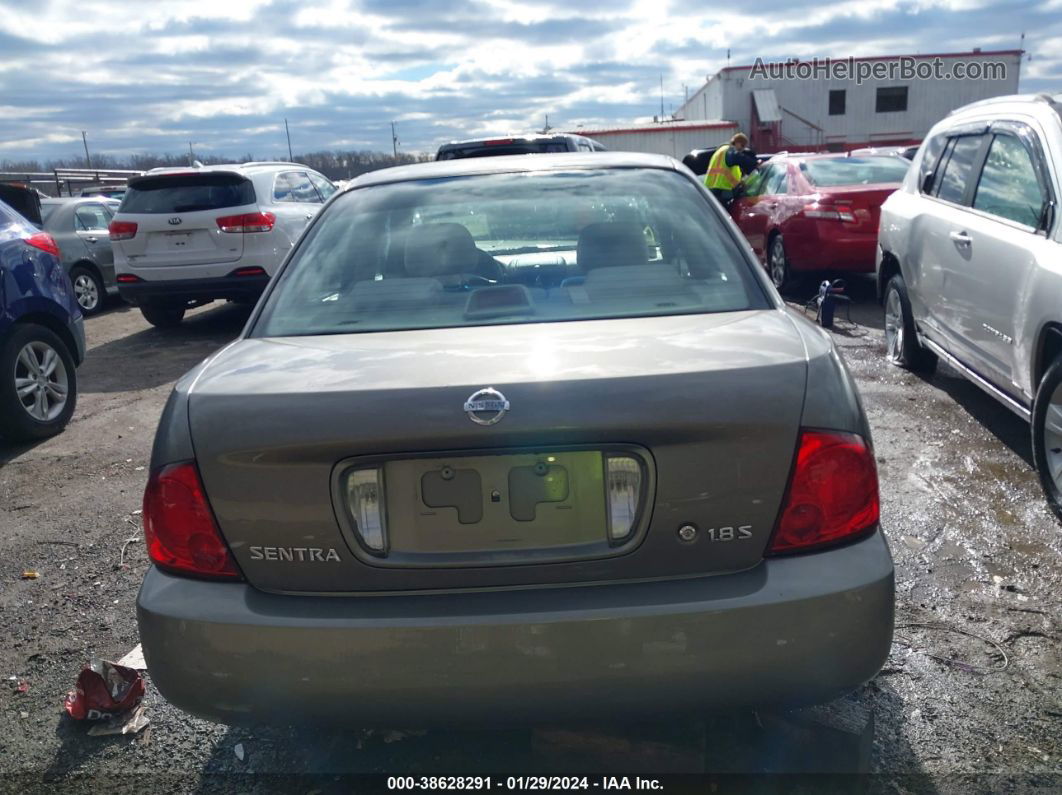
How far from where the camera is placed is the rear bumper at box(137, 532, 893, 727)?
2.11m

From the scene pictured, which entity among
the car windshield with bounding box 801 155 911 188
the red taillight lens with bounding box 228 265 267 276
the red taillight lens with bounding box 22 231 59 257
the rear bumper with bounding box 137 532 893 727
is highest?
the red taillight lens with bounding box 22 231 59 257

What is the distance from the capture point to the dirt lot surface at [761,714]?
8.71ft

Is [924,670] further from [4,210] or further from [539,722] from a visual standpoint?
[4,210]

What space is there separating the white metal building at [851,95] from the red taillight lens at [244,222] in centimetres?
2771

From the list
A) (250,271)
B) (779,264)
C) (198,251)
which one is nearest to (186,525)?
(250,271)

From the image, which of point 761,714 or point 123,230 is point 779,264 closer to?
point 123,230

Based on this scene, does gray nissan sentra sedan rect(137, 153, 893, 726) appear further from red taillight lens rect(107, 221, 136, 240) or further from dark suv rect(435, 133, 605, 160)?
red taillight lens rect(107, 221, 136, 240)

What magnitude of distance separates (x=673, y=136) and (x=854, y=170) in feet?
83.4

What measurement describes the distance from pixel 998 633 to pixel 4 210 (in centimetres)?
610

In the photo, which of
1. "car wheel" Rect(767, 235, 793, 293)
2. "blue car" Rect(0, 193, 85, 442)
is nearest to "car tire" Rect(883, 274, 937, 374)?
"car wheel" Rect(767, 235, 793, 293)

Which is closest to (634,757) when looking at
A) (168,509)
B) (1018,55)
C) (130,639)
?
(168,509)

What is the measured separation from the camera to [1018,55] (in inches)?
1421

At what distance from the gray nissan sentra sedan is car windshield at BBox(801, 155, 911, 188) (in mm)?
8648

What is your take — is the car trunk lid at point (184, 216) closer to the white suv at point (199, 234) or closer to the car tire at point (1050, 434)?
the white suv at point (199, 234)
